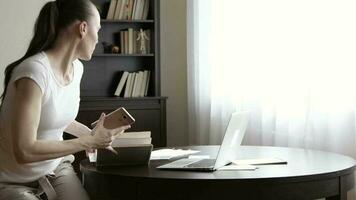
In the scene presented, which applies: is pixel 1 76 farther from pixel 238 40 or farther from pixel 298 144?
pixel 298 144

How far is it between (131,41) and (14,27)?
2.70ft

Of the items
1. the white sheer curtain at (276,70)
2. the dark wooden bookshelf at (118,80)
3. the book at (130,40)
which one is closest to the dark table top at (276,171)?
the white sheer curtain at (276,70)

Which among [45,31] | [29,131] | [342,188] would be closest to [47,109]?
[29,131]

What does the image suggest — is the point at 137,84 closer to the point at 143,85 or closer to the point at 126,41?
the point at 143,85

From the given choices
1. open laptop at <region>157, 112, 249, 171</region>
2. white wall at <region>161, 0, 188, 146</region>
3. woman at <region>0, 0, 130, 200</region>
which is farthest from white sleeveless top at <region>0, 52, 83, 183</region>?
white wall at <region>161, 0, 188, 146</region>

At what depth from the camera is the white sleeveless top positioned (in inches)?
68.2

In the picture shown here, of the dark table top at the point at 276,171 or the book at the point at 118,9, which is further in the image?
the book at the point at 118,9

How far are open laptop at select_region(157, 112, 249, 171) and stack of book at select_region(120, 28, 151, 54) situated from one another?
198cm

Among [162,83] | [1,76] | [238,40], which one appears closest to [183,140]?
[162,83]

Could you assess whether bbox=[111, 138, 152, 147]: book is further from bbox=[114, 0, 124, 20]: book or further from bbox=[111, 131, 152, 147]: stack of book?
bbox=[114, 0, 124, 20]: book

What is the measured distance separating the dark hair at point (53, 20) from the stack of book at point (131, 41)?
199cm

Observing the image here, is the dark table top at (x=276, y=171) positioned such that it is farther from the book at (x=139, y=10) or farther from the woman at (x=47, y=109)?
the book at (x=139, y=10)

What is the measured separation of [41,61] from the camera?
1791 mm

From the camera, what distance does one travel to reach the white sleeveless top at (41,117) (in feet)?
5.69
